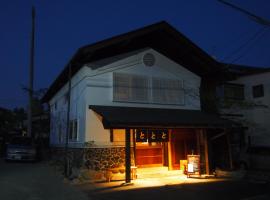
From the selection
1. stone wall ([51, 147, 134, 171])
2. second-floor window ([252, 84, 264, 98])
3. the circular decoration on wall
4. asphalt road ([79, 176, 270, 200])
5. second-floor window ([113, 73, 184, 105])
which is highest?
the circular decoration on wall

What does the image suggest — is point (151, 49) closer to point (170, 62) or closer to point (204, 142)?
point (170, 62)

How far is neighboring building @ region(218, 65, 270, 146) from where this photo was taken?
2319cm

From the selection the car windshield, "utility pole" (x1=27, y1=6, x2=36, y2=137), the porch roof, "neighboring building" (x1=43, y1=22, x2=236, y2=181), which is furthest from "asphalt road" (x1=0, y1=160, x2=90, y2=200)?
"utility pole" (x1=27, y1=6, x2=36, y2=137)

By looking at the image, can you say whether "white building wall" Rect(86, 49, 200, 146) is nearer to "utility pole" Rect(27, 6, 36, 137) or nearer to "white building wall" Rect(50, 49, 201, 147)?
"white building wall" Rect(50, 49, 201, 147)

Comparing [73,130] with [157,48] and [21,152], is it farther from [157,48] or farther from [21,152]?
[21,152]

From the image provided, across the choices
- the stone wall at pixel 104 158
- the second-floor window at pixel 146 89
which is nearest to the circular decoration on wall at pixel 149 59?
the second-floor window at pixel 146 89

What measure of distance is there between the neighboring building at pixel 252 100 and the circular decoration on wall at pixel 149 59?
6494 mm

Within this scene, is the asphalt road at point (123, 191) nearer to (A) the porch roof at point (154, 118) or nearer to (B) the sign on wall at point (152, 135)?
(A) the porch roof at point (154, 118)

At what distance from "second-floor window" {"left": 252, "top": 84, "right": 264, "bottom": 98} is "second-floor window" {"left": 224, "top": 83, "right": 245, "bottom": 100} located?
766mm

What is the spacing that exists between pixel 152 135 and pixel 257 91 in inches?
425

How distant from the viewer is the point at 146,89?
1844 cm

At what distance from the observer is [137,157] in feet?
60.1

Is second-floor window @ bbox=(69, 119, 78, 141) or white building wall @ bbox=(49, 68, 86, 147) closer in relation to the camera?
white building wall @ bbox=(49, 68, 86, 147)

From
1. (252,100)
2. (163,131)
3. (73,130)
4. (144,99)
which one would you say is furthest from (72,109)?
(252,100)
